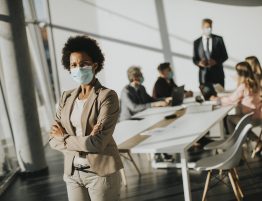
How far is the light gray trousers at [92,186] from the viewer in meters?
2.02

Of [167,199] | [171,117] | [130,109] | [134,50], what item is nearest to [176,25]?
[134,50]

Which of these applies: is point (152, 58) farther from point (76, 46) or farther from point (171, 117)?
point (76, 46)

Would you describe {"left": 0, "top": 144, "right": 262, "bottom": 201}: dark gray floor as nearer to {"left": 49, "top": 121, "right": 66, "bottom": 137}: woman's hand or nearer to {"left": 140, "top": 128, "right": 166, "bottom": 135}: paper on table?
{"left": 140, "top": 128, "right": 166, "bottom": 135}: paper on table

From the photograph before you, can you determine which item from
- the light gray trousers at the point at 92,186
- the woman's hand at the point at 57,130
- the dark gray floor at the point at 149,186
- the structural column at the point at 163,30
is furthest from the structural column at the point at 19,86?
the structural column at the point at 163,30

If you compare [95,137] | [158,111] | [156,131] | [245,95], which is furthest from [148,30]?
[95,137]

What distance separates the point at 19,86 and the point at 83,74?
3.49 meters

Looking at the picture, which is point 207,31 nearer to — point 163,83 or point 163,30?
point 163,83

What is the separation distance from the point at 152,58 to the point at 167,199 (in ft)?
18.1

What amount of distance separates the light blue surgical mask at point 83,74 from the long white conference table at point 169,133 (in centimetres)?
113

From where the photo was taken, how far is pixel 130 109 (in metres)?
5.12

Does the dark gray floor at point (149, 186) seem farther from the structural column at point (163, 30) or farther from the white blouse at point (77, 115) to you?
the structural column at point (163, 30)

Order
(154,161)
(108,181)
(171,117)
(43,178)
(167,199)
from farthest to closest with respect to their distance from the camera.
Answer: (43,178)
(154,161)
(171,117)
(167,199)
(108,181)

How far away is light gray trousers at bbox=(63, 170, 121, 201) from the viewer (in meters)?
2.02

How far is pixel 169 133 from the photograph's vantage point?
12.0ft
